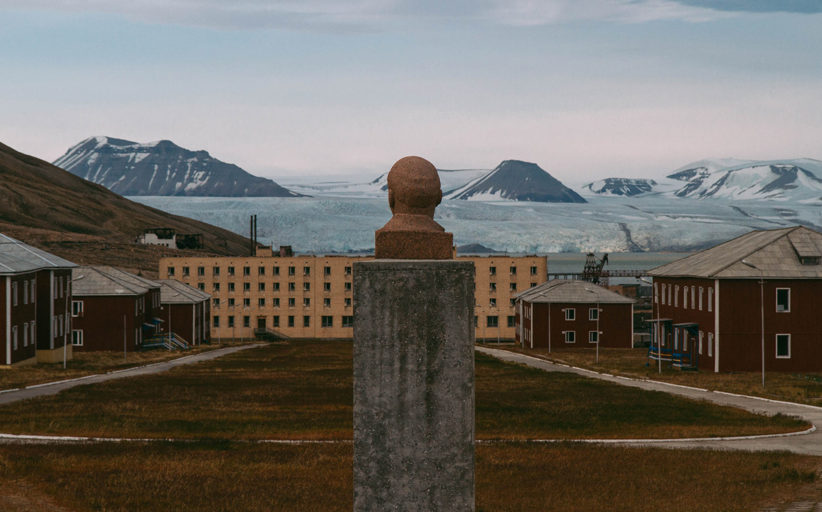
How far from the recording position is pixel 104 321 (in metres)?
91.0

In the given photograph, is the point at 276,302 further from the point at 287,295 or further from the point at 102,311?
the point at 102,311

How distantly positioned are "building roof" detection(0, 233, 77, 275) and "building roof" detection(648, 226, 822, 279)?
43880mm

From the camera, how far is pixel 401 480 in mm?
13320

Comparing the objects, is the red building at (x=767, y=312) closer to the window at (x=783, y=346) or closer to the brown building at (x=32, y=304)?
the window at (x=783, y=346)

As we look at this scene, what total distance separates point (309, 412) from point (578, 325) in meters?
68.3

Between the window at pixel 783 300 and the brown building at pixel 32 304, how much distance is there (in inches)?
1854

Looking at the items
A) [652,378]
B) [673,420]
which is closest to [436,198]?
[673,420]

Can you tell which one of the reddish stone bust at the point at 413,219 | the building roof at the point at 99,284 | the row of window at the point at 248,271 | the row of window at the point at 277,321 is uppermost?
the reddish stone bust at the point at 413,219

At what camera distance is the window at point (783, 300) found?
63.8 meters

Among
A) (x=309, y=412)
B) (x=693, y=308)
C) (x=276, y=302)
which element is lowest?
(x=309, y=412)

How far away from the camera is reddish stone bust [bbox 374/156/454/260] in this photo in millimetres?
14031

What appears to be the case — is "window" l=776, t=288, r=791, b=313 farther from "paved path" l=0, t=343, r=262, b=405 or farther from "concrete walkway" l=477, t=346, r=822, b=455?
"paved path" l=0, t=343, r=262, b=405

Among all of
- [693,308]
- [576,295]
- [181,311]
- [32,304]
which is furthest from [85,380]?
[576,295]

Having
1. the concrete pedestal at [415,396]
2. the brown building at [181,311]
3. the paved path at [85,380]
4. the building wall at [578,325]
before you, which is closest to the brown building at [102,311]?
the paved path at [85,380]
